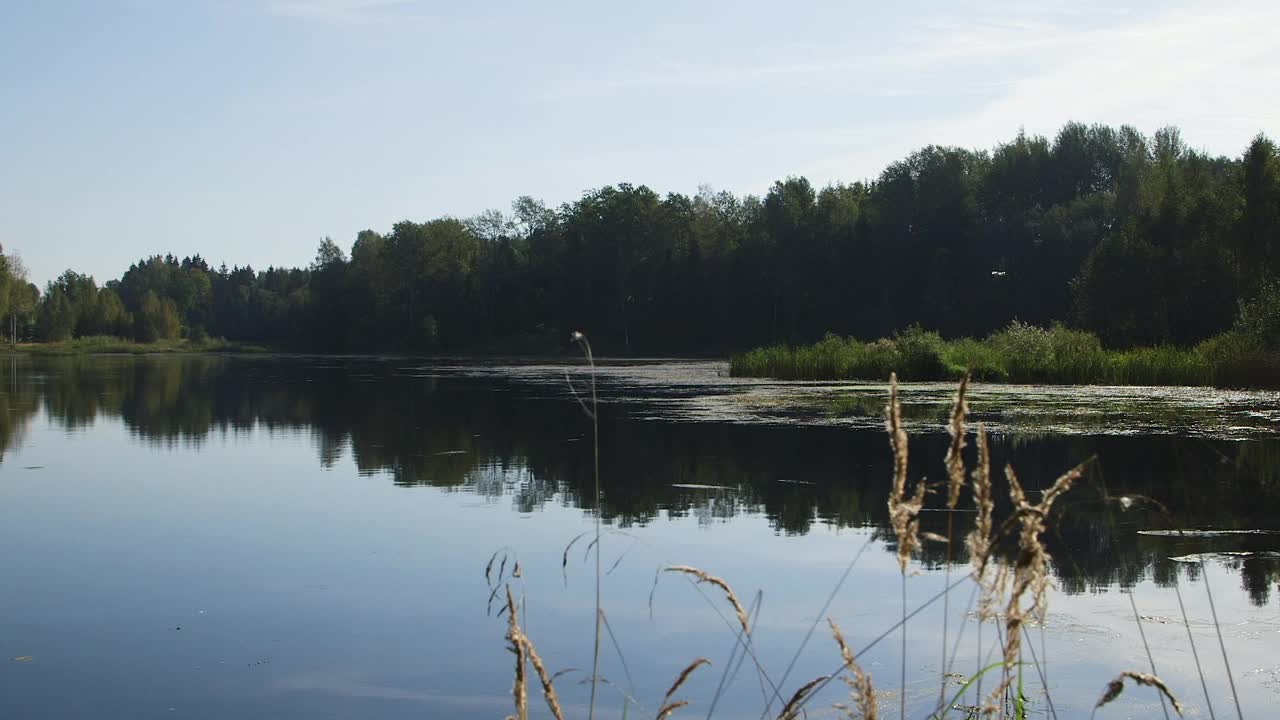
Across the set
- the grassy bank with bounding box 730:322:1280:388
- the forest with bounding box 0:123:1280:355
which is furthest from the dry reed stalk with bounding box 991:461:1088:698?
the forest with bounding box 0:123:1280:355

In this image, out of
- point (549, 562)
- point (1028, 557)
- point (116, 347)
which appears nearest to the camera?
point (1028, 557)

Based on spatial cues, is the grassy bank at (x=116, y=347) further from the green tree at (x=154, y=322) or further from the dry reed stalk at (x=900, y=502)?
the dry reed stalk at (x=900, y=502)

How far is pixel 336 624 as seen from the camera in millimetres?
6039

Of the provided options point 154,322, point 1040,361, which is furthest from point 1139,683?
point 154,322

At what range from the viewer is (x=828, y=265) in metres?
69.0

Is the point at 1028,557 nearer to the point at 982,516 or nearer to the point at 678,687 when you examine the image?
the point at 982,516

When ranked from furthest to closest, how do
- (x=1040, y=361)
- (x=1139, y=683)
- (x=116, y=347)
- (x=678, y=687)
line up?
(x=116, y=347), (x=1040, y=361), (x=678, y=687), (x=1139, y=683)

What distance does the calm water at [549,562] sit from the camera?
199 inches

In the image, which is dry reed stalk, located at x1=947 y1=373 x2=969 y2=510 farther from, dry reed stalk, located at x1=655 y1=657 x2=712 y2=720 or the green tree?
the green tree

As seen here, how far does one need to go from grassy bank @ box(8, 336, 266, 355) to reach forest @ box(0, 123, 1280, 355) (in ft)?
11.5

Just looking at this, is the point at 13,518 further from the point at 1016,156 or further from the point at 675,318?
the point at 675,318

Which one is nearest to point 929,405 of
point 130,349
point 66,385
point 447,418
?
point 447,418

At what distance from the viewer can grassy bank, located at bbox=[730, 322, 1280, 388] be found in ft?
80.1

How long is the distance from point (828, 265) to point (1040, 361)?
42.4 metres
